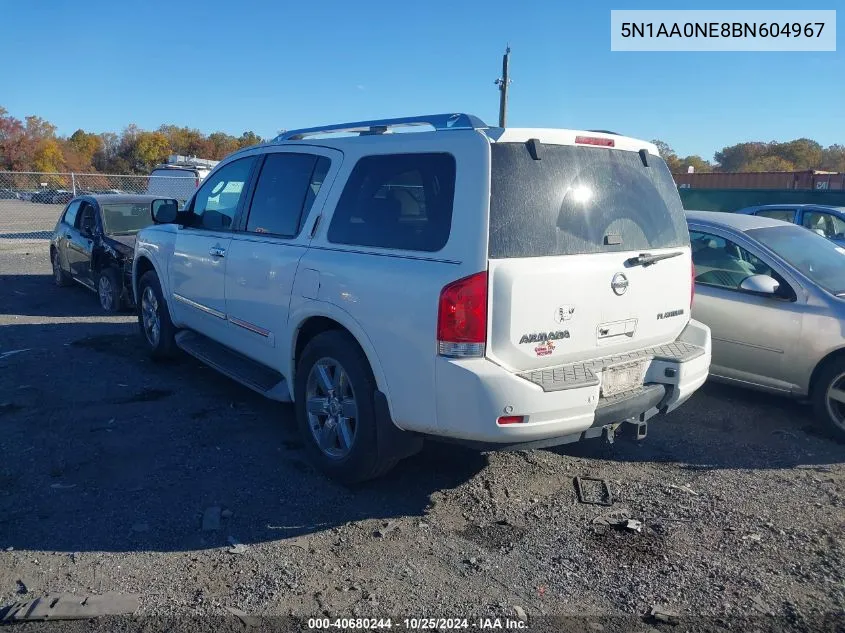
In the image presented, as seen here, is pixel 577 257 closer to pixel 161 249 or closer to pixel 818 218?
pixel 161 249

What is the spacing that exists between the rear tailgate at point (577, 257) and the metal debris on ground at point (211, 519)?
1786mm

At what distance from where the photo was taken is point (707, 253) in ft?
20.3

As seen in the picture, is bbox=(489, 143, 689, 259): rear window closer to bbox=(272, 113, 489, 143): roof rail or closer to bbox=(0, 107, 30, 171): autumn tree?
bbox=(272, 113, 489, 143): roof rail

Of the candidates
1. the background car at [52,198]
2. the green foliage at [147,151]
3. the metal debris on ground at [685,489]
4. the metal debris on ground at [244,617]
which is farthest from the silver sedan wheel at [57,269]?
the green foliage at [147,151]

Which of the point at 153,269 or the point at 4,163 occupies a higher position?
the point at 4,163

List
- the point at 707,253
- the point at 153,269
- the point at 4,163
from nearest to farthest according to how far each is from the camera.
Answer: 1. the point at 707,253
2. the point at 153,269
3. the point at 4,163

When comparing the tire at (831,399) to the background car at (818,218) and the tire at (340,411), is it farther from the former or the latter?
the background car at (818,218)

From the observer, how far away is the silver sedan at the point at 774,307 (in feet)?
17.0

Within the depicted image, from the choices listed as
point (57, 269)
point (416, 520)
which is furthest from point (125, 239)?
point (416, 520)

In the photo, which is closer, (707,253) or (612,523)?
(612,523)

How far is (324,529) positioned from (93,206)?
840 centimetres

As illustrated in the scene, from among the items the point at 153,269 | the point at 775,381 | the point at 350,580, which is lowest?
the point at 350,580

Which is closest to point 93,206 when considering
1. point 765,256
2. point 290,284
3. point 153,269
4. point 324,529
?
point 153,269

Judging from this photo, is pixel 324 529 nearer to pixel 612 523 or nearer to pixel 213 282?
pixel 612 523
